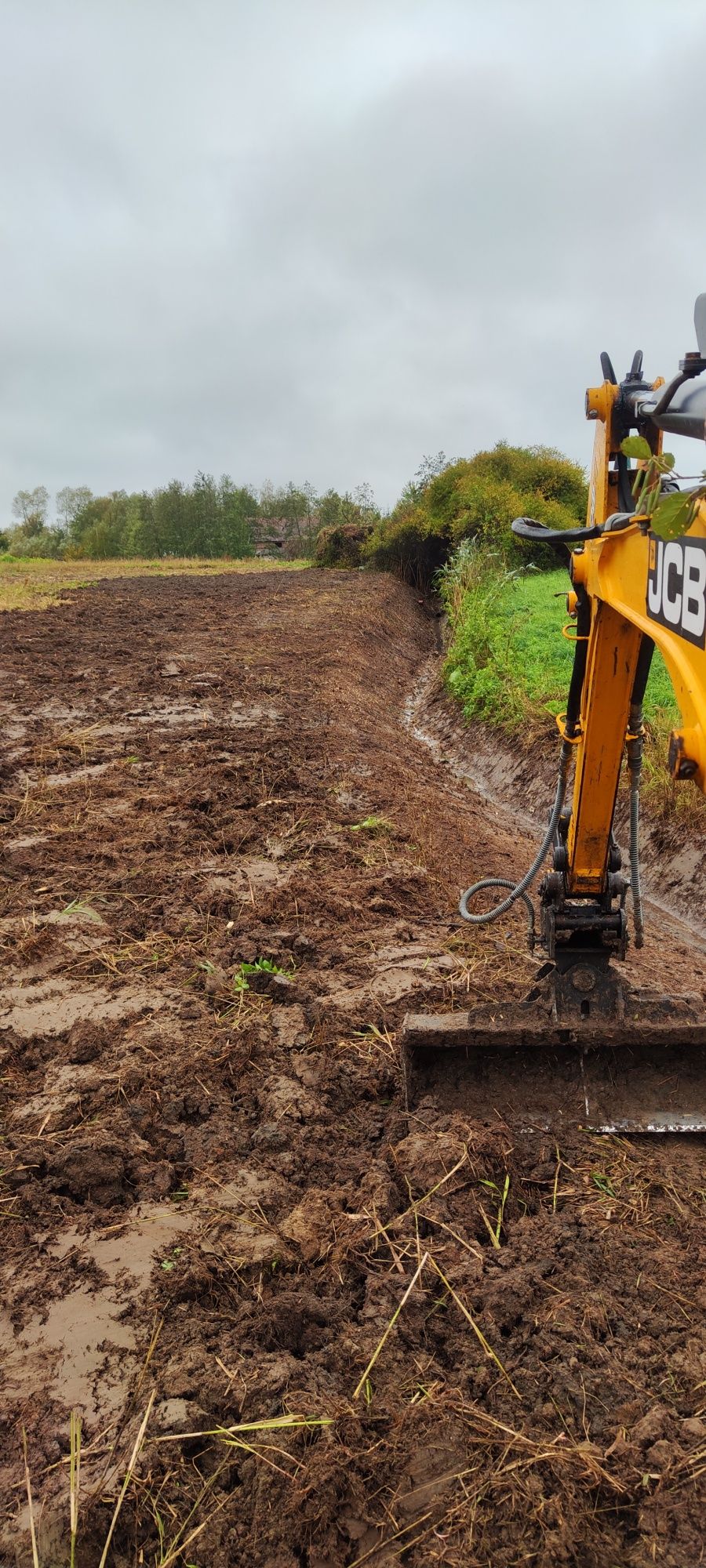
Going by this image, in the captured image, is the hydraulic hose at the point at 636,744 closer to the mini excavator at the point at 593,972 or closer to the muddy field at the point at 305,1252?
the mini excavator at the point at 593,972

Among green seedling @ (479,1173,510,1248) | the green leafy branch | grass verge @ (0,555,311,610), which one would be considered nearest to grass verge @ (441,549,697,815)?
green seedling @ (479,1173,510,1248)

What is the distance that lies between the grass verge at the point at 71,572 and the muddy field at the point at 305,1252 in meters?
14.4

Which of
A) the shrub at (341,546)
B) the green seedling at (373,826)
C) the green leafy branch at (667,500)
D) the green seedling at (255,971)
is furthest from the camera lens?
the shrub at (341,546)

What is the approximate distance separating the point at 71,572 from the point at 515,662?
22.8 m

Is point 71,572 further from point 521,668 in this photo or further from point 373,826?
point 373,826

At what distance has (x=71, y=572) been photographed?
30.0 metres

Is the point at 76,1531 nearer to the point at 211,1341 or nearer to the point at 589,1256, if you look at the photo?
the point at 211,1341

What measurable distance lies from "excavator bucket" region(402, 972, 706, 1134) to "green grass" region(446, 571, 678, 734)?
4.84 meters

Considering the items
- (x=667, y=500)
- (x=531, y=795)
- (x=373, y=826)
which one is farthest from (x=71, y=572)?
(x=667, y=500)

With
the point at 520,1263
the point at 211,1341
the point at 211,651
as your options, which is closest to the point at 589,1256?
the point at 520,1263

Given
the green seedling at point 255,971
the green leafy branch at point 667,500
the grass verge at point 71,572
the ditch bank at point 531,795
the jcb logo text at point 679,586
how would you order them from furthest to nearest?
the grass verge at point 71,572, the ditch bank at point 531,795, the green seedling at point 255,971, the jcb logo text at point 679,586, the green leafy branch at point 667,500

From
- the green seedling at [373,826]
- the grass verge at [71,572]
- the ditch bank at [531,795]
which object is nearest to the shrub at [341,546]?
the grass verge at [71,572]

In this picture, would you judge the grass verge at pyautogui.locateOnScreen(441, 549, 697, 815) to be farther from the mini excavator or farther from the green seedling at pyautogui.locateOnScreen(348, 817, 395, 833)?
the mini excavator

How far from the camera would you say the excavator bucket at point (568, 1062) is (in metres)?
2.97
